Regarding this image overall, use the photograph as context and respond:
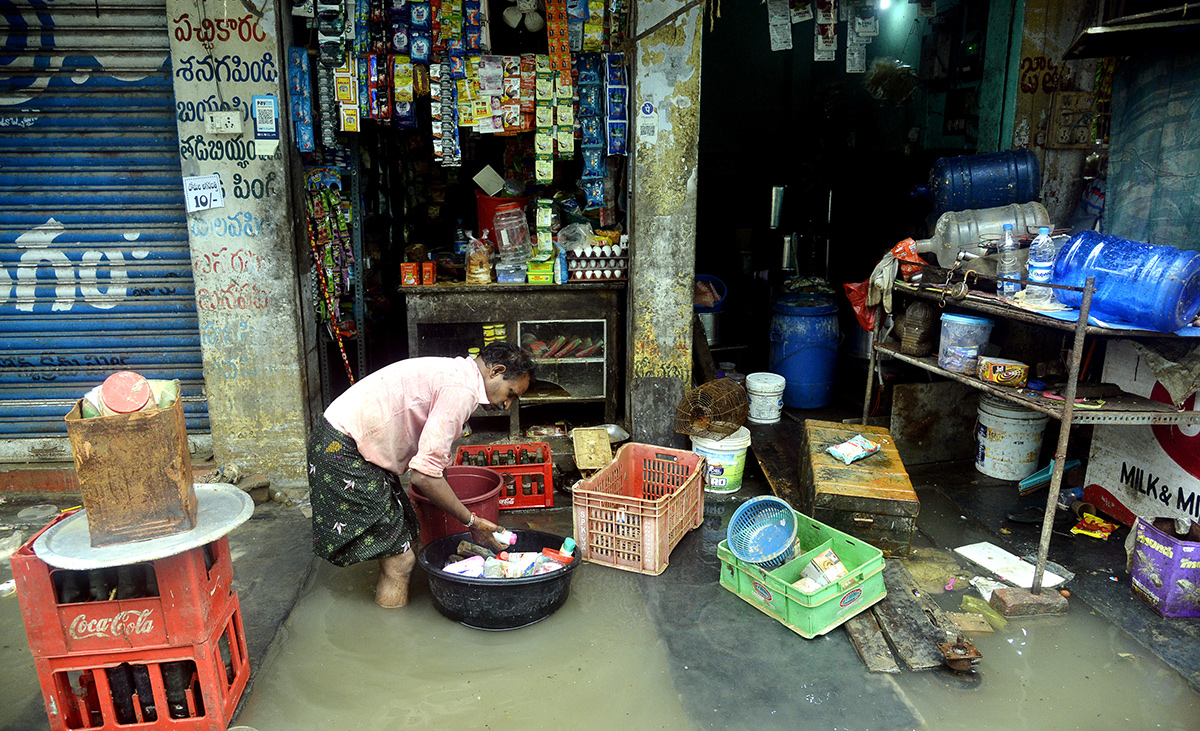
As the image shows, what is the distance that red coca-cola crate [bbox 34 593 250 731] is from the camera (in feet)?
9.42

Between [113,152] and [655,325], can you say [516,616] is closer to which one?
[655,325]

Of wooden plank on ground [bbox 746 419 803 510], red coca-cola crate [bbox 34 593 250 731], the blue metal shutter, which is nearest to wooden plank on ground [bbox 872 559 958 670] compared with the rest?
wooden plank on ground [bbox 746 419 803 510]

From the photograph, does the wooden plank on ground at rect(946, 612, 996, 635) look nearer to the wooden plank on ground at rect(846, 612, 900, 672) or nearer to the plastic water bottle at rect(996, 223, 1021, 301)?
the wooden plank on ground at rect(846, 612, 900, 672)

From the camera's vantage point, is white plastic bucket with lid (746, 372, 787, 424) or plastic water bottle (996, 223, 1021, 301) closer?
plastic water bottle (996, 223, 1021, 301)

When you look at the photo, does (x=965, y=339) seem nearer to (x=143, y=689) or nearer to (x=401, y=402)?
(x=401, y=402)

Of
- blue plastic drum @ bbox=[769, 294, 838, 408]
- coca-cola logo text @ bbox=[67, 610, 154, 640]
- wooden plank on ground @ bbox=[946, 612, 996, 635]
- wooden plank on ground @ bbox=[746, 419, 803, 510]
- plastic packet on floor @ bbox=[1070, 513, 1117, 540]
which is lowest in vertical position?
wooden plank on ground @ bbox=[946, 612, 996, 635]

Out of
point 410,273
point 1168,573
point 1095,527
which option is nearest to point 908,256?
point 1095,527

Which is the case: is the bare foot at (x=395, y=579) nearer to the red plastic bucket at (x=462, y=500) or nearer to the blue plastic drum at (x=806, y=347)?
the red plastic bucket at (x=462, y=500)

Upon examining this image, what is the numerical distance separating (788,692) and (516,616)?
4.42ft

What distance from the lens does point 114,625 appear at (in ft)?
9.27

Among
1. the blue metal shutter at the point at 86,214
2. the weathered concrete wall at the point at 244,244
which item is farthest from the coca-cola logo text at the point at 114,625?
the blue metal shutter at the point at 86,214

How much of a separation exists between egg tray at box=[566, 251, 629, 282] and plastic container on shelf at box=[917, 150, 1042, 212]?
2.69 metres

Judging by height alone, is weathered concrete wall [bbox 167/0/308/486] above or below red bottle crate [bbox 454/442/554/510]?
above

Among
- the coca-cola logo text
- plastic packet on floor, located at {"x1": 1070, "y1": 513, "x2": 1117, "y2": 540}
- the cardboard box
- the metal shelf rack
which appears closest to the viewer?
the coca-cola logo text
